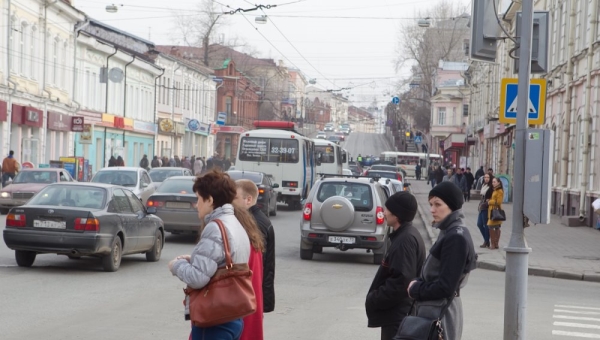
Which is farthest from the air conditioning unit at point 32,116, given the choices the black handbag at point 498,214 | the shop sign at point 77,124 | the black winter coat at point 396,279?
the black winter coat at point 396,279

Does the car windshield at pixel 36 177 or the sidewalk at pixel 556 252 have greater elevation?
the car windshield at pixel 36 177

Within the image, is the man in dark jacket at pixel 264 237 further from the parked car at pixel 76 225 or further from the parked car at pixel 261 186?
the parked car at pixel 261 186

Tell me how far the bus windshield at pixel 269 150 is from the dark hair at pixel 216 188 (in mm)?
31754

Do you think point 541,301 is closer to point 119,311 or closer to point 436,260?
point 119,311

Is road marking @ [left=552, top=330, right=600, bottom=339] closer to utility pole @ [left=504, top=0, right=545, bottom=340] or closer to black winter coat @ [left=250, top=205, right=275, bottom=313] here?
utility pole @ [left=504, top=0, right=545, bottom=340]

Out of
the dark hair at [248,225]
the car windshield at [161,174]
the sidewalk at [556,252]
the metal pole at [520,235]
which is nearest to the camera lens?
the dark hair at [248,225]

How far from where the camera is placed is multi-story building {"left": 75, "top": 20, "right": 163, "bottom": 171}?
5481cm

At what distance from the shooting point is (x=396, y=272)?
6680 millimetres

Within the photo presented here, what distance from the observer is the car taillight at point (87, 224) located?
49.5 feet

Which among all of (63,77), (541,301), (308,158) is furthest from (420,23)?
(541,301)

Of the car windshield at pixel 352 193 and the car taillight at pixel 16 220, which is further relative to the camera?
the car windshield at pixel 352 193

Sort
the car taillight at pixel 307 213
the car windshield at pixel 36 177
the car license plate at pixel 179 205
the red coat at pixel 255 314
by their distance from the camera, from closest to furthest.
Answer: the red coat at pixel 255 314
the car taillight at pixel 307 213
the car license plate at pixel 179 205
the car windshield at pixel 36 177

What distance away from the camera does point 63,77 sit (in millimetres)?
51500

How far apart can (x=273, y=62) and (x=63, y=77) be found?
307 ft
